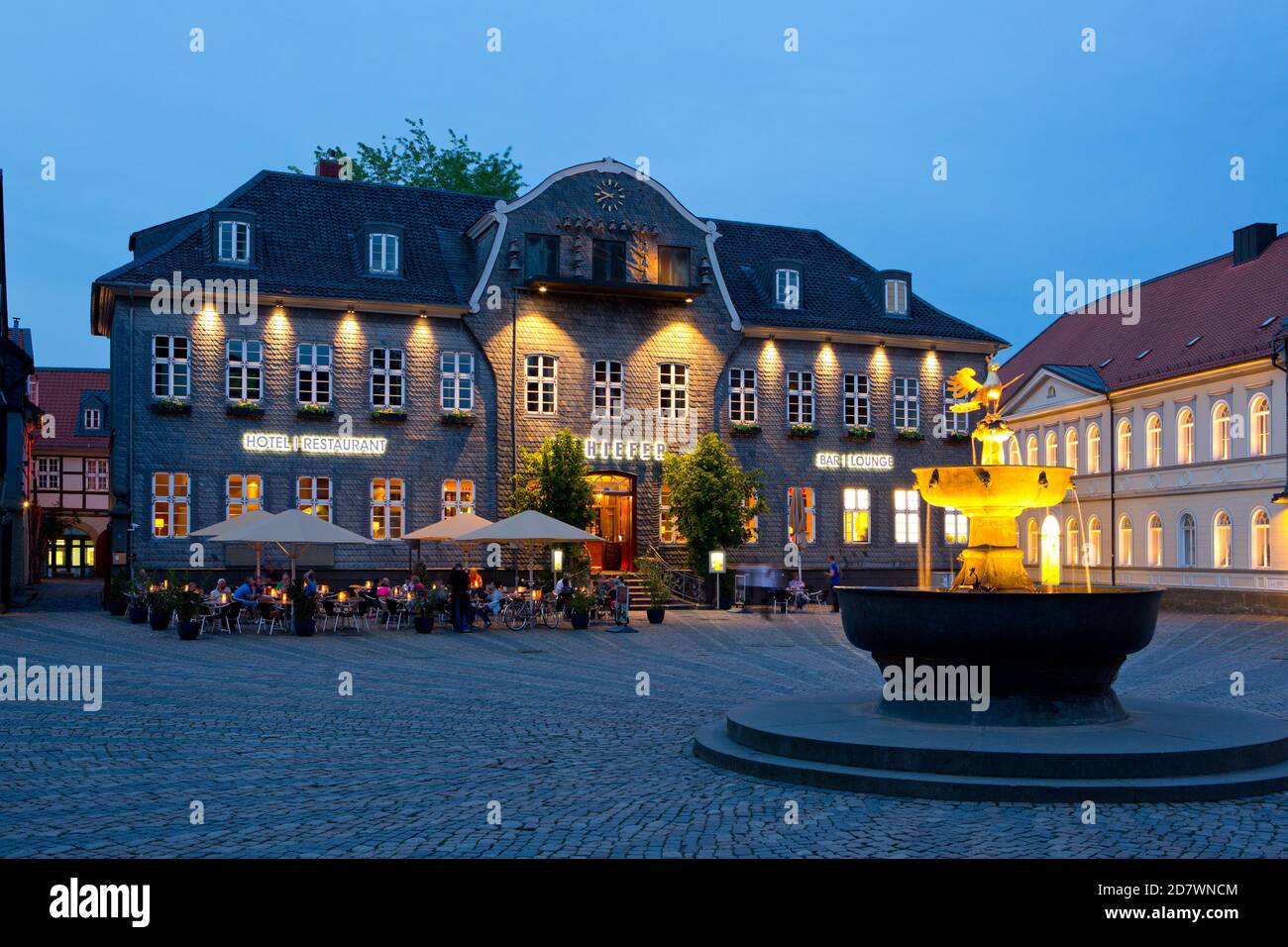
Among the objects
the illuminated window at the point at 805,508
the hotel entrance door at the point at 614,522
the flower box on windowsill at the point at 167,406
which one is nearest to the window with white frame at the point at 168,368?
the flower box on windowsill at the point at 167,406

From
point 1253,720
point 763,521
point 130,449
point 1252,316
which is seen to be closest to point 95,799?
point 1253,720

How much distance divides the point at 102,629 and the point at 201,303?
32.9 ft

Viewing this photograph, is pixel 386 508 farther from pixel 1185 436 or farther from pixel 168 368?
pixel 1185 436

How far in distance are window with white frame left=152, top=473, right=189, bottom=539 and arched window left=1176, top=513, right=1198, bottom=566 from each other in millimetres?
28199

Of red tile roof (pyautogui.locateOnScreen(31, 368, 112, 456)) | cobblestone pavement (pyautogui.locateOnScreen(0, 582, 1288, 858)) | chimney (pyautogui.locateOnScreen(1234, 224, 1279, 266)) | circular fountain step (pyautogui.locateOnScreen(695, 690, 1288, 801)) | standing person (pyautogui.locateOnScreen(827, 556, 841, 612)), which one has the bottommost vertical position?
cobblestone pavement (pyautogui.locateOnScreen(0, 582, 1288, 858))

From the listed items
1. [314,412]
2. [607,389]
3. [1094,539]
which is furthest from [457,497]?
[1094,539]

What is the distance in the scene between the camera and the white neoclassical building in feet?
124

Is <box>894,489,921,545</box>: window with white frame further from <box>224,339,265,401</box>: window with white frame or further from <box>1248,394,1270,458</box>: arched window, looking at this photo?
<box>224,339,265,401</box>: window with white frame

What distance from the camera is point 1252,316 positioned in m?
40.4

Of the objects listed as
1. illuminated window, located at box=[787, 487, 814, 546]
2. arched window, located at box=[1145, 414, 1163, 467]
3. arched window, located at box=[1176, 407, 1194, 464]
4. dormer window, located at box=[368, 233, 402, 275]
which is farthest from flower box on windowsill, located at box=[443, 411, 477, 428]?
arched window, located at box=[1145, 414, 1163, 467]

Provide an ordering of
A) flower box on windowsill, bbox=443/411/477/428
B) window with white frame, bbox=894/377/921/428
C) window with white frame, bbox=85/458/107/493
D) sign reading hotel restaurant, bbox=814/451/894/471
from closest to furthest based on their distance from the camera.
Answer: flower box on windowsill, bbox=443/411/477/428
sign reading hotel restaurant, bbox=814/451/894/471
window with white frame, bbox=894/377/921/428
window with white frame, bbox=85/458/107/493

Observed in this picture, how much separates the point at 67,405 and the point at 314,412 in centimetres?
4087

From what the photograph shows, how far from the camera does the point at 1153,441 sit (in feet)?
142

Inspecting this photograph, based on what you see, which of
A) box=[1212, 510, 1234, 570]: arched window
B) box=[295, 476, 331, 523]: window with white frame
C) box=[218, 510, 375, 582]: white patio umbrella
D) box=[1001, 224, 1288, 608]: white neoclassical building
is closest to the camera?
box=[218, 510, 375, 582]: white patio umbrella
